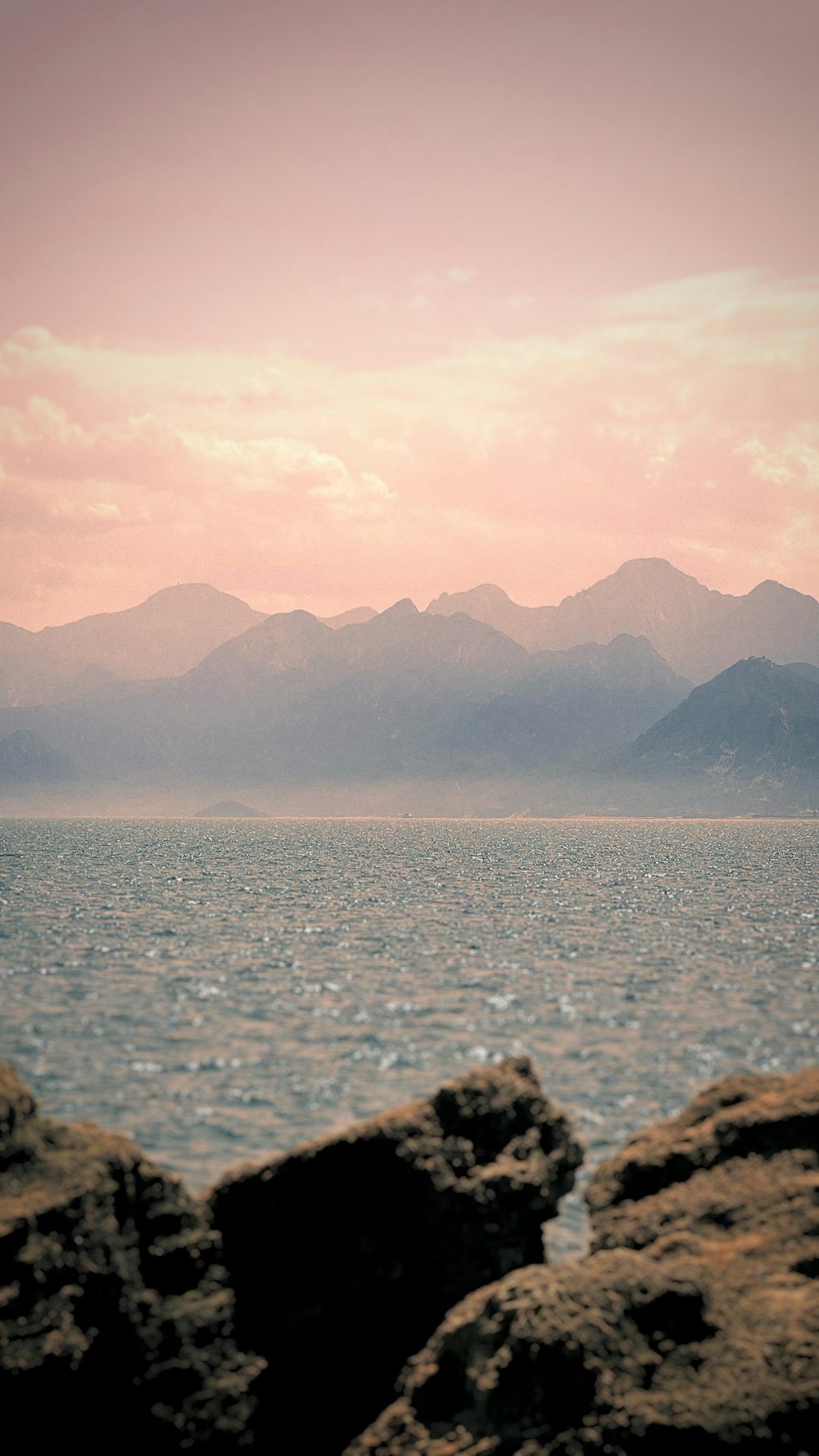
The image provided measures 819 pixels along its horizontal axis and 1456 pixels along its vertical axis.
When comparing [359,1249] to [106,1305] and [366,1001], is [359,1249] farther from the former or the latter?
[366,1001]

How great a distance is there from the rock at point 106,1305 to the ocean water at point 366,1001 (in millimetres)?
6347

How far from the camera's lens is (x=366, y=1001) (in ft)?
120

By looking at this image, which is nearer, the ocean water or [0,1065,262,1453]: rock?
[0,1065,262,1453]: rock

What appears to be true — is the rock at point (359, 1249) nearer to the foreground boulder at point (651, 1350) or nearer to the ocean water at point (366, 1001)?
the foreground boulder at point (651, 1350)

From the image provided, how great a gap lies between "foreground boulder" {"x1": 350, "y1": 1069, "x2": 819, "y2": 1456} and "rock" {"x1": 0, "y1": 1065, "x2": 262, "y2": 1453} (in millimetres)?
2063

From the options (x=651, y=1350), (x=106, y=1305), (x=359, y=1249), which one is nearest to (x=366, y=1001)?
(x=359, y=1249)

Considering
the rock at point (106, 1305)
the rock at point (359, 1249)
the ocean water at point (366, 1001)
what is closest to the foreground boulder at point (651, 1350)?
the rock at point (359, 1249)

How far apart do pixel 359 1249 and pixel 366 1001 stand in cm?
2301

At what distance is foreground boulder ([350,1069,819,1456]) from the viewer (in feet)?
32.7

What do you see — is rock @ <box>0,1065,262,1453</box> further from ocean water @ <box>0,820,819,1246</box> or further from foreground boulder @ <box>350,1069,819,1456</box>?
ocean water @ <box>0,820,819,1246</box>

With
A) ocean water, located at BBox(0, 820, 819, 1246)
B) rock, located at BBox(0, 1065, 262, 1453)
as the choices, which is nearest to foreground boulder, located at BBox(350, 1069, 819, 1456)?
rock, located at BBox(0, 1065, 262, 1453)

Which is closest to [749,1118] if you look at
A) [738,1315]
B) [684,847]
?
[738,1315]

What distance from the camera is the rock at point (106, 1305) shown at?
11516 mm

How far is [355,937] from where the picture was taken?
53906mm
